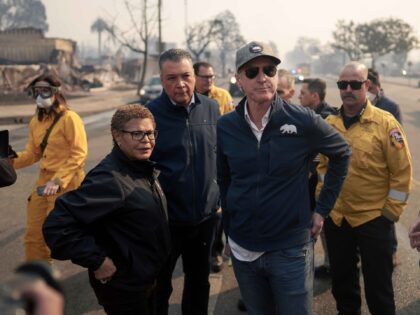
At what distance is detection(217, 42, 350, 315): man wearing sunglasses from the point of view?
2293 millimetres

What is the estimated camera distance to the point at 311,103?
4445mm

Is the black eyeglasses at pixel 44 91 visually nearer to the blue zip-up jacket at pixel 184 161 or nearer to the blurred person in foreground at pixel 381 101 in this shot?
the blue zip-up jacket at pixel 184 161

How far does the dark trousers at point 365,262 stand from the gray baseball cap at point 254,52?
140cm

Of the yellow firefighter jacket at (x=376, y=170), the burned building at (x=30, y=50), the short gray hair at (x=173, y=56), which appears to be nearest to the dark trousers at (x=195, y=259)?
the yellow firefighter jacket at (x=376, y=170)

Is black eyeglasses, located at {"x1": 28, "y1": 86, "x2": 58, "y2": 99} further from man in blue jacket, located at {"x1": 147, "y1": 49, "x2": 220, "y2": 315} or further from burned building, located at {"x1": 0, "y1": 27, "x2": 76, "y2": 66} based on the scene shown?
burned building, located at {"x1": 0, "y1": 27, "x2": 76, "y2": 66}

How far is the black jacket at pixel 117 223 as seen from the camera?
2.20 metres

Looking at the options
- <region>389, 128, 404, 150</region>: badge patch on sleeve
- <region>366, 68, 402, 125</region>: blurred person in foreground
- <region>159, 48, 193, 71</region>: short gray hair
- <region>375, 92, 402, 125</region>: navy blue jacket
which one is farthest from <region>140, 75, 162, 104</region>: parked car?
<region>389, 128, 404, 150</region>: badge patch on sleeve

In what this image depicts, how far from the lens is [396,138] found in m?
2.84

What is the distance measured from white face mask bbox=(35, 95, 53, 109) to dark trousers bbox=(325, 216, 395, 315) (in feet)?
8.79

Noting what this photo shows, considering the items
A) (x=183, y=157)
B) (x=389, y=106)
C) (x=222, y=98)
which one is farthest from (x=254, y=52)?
(x=222, y=98)

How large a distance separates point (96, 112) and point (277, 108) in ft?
64.6

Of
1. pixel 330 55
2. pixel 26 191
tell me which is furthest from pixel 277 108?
pixel 330 55

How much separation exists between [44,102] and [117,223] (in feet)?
6.61

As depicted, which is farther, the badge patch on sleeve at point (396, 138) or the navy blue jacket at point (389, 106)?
the navy blue jacket at point (389, 106)
